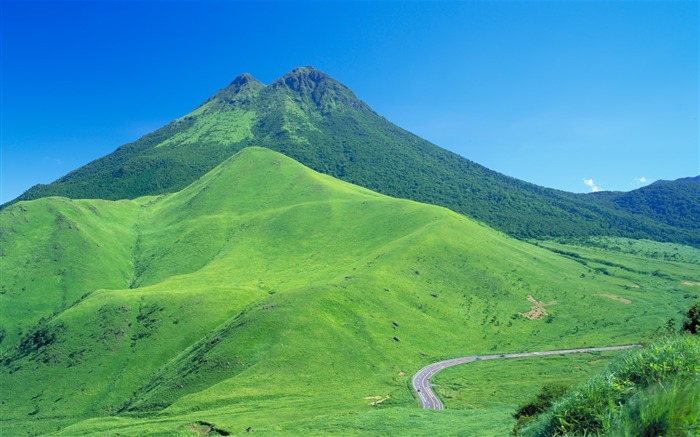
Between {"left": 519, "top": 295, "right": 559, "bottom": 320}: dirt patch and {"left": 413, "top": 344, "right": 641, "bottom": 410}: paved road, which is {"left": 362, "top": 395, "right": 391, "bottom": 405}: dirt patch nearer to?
{"left": 413, "top": 344, "right": 641, "bottom": 410}: paved road

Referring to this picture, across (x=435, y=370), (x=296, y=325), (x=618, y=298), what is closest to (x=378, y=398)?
(x=435, y=370)

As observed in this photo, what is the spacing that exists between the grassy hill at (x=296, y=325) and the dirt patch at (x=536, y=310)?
30.8 inches

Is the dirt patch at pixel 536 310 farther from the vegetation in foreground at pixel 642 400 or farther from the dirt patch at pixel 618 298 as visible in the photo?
the vegetation in foreground at pixel 642 400

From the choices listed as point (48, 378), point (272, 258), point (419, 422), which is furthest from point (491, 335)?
point (48, 378)

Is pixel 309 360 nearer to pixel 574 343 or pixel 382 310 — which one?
pixel 382 310

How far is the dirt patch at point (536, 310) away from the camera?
134m

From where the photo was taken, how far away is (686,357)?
11000mm

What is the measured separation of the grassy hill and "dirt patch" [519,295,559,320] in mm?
783

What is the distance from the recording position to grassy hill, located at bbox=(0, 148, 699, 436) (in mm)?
78625

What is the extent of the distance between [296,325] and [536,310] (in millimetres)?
88536

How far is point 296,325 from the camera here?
107500 millimetres

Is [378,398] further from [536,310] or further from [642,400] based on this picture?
[536,310]

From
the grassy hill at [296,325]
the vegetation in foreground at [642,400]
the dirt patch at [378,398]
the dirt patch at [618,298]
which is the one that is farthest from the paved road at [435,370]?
the vegetation in foreground at [642,400]

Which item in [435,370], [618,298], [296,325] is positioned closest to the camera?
[435,370]
